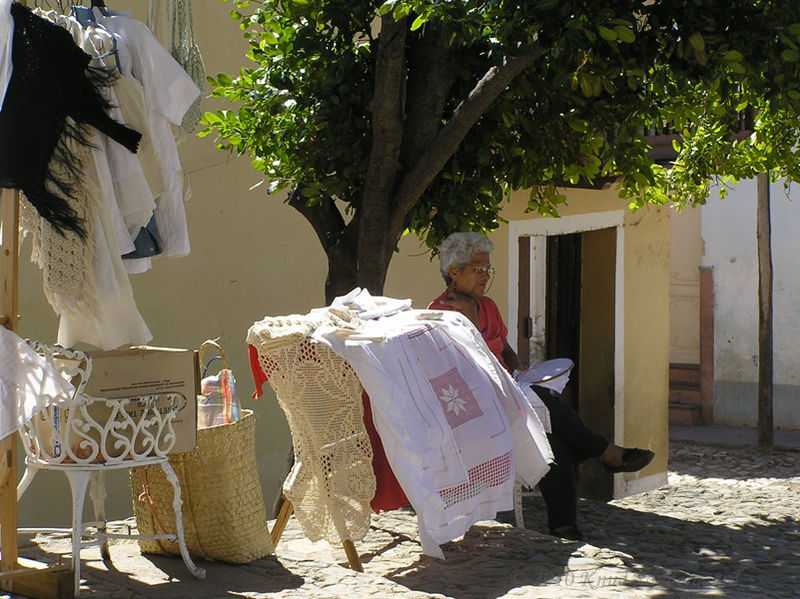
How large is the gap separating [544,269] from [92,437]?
601 centimetres

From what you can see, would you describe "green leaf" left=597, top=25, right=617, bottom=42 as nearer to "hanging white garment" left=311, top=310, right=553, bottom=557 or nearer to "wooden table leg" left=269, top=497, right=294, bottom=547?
"hanging white garment" left=311, top=310, right=553, bottom=557

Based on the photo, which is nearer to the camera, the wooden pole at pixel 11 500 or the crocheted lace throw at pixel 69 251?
the wooden pole at pixel 11 500

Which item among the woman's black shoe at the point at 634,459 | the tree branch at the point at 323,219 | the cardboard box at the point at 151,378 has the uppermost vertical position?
the tree branch at the point at 323,219

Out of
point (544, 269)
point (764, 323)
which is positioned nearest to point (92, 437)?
point (544, 269)

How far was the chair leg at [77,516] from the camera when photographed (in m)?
3.98

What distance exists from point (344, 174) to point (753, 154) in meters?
3.05

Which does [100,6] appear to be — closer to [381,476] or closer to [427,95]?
[427,95]

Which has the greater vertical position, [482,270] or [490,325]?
[482,270]

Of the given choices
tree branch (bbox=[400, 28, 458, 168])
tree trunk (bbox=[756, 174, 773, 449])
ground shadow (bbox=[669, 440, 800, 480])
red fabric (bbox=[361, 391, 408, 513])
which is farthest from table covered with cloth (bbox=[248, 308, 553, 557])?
tree trunk (bbox=[756, 174, 773, 449])

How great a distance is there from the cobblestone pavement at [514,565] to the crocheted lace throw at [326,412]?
31 cm

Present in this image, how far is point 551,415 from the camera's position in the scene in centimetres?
591

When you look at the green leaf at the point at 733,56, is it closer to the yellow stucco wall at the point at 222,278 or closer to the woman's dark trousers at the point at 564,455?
the woman's dark trousers at the point at 564,455

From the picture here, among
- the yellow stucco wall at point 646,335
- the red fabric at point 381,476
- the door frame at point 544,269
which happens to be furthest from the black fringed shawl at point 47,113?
the yellow stucco wall at point 646,335

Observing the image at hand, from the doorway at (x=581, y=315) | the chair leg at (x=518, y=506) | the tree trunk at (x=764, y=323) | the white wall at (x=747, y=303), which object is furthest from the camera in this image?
the white wall at (x=747, y=303)
